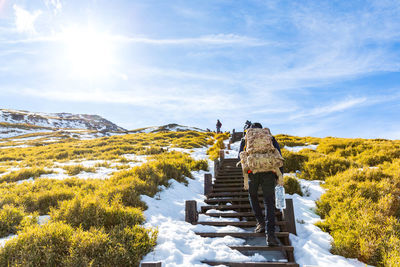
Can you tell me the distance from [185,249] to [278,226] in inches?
100

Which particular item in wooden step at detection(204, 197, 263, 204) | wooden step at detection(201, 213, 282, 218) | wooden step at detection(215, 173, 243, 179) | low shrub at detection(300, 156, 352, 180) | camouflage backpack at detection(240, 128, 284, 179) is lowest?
wooden step at detection(201, 213, 282, 218)

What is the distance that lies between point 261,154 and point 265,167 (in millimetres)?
270

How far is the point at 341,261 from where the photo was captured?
11.8 ft

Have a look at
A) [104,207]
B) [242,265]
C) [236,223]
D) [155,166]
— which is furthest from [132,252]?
[155,166]

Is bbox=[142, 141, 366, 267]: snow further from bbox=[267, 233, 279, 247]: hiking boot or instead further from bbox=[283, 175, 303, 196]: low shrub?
bbox=[283, 175, 303, 196]: low shrub

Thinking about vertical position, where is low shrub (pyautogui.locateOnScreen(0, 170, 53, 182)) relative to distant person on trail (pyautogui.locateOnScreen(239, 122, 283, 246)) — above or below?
below

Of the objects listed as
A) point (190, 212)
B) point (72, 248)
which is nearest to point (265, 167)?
point (190, 212)

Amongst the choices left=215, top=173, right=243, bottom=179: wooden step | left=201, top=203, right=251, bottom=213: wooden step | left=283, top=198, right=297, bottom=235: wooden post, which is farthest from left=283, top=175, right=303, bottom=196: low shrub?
left=283, top=198, right=297, bottom=235: wooden post

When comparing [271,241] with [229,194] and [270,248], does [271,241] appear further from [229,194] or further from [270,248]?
[229,194]

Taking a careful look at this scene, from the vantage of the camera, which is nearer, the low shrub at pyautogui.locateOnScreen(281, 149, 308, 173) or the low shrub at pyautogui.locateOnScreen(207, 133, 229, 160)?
the low shrub at pyautogui.locateOnScreen(281, 149, 308, 173)

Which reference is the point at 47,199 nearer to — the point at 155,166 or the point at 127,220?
the point at 127,220

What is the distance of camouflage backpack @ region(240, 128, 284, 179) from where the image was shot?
13.2ft

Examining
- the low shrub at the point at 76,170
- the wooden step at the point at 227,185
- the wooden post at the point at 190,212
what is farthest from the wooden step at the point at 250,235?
the low shrub at the point at 76,170

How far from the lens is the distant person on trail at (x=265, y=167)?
4000 mm
